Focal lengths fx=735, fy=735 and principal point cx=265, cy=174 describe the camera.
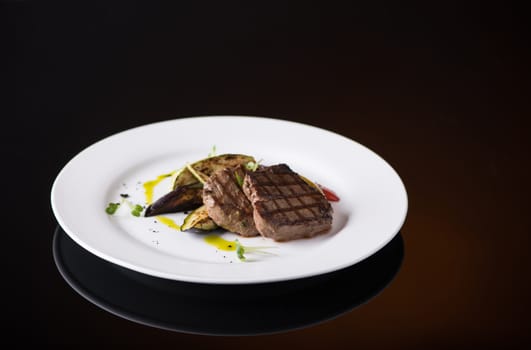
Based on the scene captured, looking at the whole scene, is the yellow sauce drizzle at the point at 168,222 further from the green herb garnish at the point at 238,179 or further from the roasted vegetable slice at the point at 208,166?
the green herb garnish at the point at 238,179

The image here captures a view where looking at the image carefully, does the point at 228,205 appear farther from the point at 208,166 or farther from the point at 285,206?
the point at 208,166

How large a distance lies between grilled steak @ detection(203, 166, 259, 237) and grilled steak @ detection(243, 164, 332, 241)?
0.06 metres

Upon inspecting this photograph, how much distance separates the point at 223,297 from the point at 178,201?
960 millimetres

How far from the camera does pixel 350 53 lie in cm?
614

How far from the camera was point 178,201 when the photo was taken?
13.8 ft

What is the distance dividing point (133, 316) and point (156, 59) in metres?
3.13

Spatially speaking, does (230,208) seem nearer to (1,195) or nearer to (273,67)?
(1,195)

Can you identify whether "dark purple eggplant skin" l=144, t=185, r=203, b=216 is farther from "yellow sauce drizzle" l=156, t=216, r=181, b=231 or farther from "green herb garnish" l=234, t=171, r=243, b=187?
"green herb garnish" l=234, t=171, r=243, b=187

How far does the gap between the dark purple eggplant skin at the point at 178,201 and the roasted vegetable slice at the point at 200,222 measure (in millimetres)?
168

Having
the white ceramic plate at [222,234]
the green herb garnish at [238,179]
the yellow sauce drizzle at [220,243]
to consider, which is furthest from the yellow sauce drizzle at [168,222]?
the green herb garnish at [238,179]

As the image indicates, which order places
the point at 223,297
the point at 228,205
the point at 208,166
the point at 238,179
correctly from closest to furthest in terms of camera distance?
the point at 223,297 → the point at 228,205 → the point at 238,179 → the point at 208,166

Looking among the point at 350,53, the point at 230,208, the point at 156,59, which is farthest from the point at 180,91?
the point at 230,208

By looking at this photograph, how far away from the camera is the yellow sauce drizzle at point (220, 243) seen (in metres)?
3.88

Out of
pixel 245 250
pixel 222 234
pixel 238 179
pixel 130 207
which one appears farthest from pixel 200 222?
pixel 130 207
